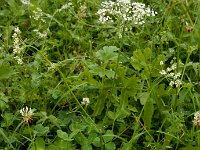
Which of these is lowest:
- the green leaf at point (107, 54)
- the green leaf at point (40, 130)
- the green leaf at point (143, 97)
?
the green leaf at point (40, 130)

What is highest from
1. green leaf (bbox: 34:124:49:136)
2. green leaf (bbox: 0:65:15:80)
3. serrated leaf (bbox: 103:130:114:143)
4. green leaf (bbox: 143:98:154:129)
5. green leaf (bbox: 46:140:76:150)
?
green leaf (bbox: 0:65:15:80)

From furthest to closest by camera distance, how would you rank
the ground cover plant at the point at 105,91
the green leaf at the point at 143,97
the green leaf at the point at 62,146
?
1. the green leaf at the point at 143,97
2. the ground cover plant at the point at 105,91
3. the green leaf at the point at 62,146

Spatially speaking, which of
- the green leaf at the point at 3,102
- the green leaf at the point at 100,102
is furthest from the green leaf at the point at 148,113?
the green leaf at the point at 3,102

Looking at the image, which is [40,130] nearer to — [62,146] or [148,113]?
[62,146]

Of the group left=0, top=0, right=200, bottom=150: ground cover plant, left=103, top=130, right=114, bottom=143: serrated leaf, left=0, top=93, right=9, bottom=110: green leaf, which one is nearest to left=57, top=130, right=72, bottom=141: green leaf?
left=0, top=0, right=200, bottom=150: ground cover plant

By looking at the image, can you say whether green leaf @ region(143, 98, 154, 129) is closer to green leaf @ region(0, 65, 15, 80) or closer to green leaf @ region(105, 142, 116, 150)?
green leaf @ region(105, 142, 116, 150)

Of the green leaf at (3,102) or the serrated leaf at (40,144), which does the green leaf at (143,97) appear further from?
the green leaf at (3,102)

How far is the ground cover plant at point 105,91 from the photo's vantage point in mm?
2094

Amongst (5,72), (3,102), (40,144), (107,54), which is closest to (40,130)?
(40,144)

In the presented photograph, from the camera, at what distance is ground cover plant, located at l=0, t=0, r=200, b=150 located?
2094 millimetres

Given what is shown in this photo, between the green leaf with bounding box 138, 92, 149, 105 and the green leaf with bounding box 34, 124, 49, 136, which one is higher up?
the green leaf with bounding box 138, 92, 149, 105

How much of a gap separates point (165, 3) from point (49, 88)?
1.12 meters

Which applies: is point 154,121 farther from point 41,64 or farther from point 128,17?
point 41,64

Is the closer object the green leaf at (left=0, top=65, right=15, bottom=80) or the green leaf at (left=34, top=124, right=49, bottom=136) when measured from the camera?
the green leaf at (left=34, top=124, right=49, bottom=136)
